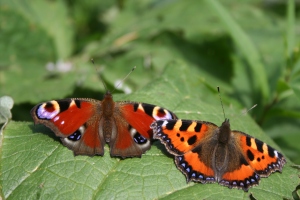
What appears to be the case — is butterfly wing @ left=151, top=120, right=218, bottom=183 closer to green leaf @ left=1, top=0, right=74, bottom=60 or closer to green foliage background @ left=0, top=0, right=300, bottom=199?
green foliage background @ left=0, top=0, right=300, bottom=199

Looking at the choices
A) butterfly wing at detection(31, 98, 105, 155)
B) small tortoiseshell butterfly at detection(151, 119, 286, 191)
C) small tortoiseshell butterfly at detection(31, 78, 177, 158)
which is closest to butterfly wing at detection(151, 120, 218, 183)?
small tortoiseshell butterfly at detection(151, 119, 286, 191)

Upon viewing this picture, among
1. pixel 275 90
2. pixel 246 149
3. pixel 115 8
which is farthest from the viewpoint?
pixel 115 8

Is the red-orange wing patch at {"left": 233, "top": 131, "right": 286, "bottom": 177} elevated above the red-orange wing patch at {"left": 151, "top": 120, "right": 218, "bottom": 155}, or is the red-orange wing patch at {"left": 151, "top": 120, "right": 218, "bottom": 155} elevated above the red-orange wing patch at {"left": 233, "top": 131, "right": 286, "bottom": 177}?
the red-orange wing patch at {"left": 151, "top": 120, "right": 218, "bottom": 155}

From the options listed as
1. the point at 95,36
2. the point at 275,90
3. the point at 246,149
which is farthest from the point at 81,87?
the point at 246,149

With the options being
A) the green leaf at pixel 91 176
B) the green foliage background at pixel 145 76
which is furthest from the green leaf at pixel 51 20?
the green leaf at pixel 91 176

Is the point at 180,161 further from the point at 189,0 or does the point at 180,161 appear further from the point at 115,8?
the point at 115,8

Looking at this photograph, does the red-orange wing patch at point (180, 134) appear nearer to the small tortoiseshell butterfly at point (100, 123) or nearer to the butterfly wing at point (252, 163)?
the small tortoiseshell butterfly at point (100, 123)

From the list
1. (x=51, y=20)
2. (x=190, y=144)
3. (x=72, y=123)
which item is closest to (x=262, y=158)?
(x=190, y=144)
